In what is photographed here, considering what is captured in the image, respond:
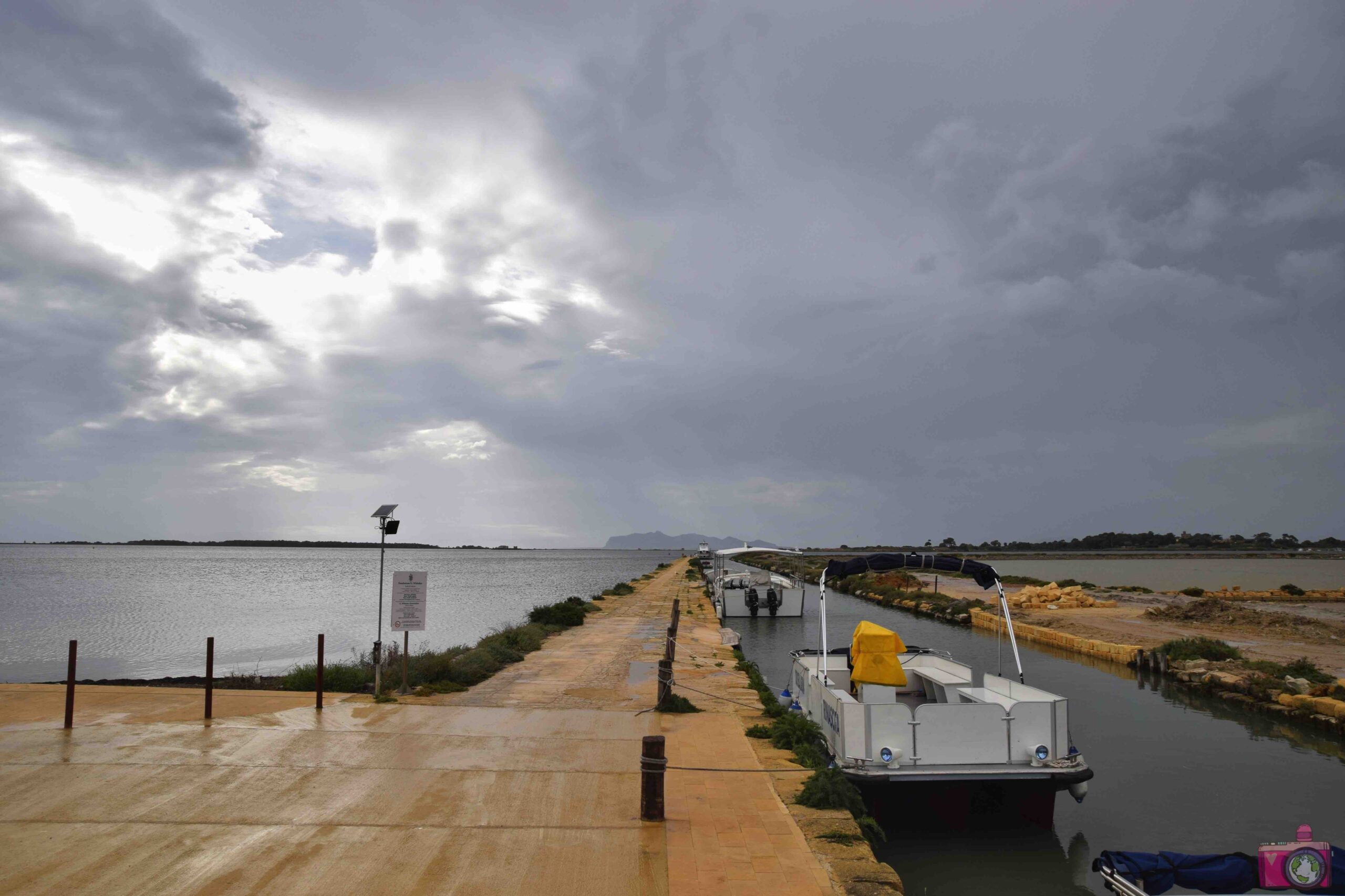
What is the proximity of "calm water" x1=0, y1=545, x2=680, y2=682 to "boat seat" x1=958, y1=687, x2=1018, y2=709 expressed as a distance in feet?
26.6

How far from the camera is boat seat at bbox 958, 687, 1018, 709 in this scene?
10695 mm

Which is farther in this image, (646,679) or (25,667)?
(25,667)

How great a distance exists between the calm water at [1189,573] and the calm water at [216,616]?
4462cm

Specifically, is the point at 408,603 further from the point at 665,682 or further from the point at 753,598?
the point at 753,598

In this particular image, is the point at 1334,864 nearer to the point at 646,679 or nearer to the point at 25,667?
the point at 646,679

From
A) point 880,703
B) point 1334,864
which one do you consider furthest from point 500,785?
point 1334,864

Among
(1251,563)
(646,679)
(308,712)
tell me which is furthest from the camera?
(1251,563)

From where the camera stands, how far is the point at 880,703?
9453 millimetres

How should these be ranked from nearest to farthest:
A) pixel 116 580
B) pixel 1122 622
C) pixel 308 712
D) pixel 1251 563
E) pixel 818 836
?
pixel 818 836
pixel 308 712
pixel 1122 622
pixel 116 580
pixel 1251 563

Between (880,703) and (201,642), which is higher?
(880,703)

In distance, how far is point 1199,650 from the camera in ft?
75.2

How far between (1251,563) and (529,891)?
143 metres

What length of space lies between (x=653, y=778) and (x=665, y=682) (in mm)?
5334

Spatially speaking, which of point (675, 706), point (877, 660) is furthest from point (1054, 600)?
point (877, 660)
